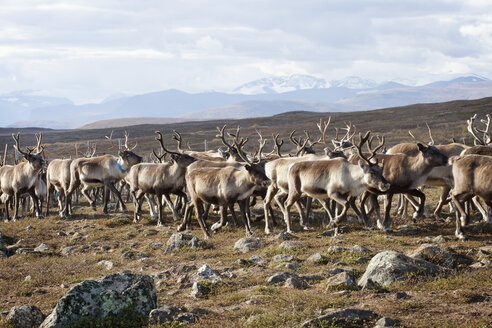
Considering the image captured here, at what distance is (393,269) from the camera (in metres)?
7.92

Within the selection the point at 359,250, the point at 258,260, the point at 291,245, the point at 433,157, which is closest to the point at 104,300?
the point at 258,260

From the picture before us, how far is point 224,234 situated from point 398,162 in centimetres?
448

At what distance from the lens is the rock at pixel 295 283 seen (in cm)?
810

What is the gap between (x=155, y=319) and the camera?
6820 mm

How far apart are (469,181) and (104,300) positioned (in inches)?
300

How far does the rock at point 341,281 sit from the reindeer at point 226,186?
14.9 ft

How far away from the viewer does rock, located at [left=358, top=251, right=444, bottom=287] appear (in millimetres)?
7871

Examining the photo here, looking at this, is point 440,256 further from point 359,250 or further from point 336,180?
point 336,180

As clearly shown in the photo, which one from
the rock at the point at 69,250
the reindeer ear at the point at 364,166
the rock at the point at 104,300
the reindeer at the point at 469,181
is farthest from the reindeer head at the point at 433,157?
the rock at the point at 69,250

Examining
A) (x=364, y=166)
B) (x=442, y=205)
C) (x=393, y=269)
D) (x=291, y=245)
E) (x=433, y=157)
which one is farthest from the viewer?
(x=442, y=205)

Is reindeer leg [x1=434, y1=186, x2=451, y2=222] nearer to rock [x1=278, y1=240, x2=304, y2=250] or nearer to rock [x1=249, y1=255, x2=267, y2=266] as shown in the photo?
rock [x1=278, y1=240, x2=304, y2=250]

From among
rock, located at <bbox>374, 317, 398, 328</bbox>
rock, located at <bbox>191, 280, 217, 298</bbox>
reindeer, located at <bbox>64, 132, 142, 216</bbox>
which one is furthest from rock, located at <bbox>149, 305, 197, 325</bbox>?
reindeer, located at <bbox>64, 132, 142, 216</bbox>

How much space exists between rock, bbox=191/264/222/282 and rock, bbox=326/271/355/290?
6.07 ft

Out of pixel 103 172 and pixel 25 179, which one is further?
pixel 25 179
